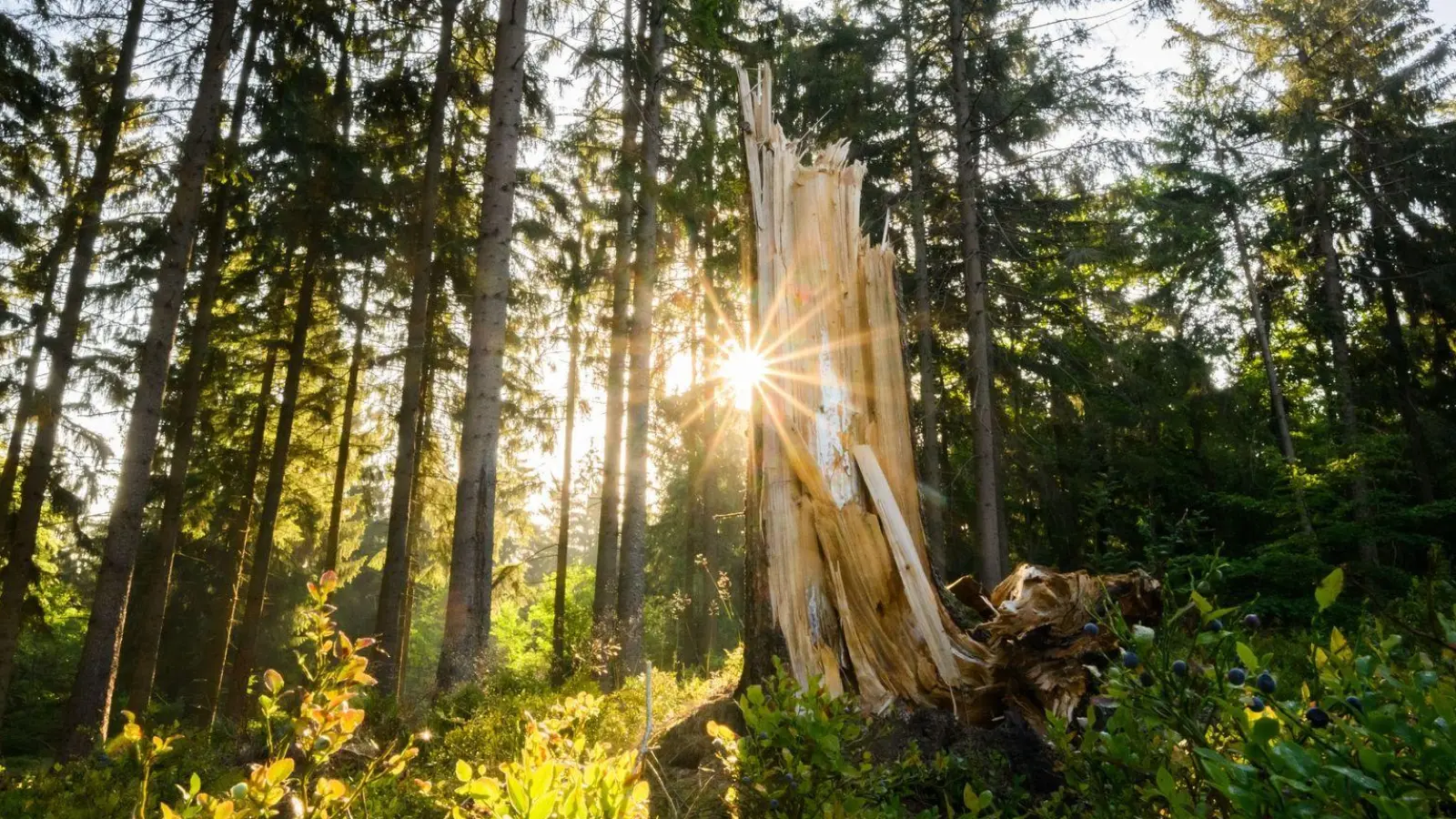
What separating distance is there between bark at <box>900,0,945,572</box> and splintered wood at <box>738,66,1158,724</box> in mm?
8152

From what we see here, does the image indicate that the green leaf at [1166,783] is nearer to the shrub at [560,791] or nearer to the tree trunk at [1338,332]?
the shrub at [560,791]

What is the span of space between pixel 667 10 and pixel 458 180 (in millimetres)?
5758

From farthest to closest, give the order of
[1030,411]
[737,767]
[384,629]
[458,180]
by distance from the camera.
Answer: [1030,411]
[458,180]
[384,629]
[737,767]

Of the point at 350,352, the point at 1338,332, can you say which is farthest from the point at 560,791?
the point at 1338,332

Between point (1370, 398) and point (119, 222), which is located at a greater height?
point (119, 222)

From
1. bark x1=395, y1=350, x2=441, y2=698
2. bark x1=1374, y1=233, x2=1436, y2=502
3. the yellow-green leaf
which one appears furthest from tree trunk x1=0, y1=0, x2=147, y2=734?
bark x1=1374, y1=233, x2=1436, y2=502

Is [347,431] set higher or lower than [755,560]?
higher

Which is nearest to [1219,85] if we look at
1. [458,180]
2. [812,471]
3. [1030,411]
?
[1030,411]

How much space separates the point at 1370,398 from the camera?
54.1 feet

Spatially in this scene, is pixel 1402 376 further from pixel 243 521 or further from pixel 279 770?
pixel 243 521

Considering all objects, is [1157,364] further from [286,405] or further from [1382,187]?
[286,405]

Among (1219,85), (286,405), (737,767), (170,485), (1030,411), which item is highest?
(1219,85)

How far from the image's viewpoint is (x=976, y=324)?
12.9m

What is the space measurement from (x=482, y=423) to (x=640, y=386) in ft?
12.1
